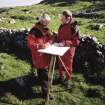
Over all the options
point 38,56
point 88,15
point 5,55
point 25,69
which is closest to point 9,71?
point 25,69

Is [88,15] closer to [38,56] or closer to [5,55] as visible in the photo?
[5,55]

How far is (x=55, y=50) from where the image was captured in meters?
15.8

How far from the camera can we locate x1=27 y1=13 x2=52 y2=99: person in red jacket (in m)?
16.0

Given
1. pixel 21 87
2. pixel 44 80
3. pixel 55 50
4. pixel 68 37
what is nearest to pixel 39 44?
pixel 55 50

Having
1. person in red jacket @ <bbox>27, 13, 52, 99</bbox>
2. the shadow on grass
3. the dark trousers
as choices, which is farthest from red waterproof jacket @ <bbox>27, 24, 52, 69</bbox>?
the shadow on grass

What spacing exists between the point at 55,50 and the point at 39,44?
72 centimetres

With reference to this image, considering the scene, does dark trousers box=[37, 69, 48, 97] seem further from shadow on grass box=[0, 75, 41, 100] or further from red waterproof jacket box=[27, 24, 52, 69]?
shadow on grass box=[0, 75, 41, 100]

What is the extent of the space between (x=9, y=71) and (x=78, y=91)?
390cm

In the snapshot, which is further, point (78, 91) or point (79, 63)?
point (79, 63)

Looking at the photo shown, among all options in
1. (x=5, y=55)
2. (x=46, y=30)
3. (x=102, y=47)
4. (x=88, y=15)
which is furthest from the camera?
(x=88, y=15)

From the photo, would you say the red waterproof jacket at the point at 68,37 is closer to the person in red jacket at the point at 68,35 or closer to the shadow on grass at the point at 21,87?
the person in red jacket at the point at 68,35

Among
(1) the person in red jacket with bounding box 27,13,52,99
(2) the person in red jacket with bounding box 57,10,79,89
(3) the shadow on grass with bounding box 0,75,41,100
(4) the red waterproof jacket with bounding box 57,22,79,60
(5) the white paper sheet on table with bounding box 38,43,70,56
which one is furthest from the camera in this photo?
(3) the shadow on grass with bounding box 0,75,41,100

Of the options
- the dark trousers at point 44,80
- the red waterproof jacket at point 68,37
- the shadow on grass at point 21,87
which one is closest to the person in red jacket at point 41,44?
the dark trousers at point 44,80

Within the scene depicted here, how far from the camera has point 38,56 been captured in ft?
54.4
